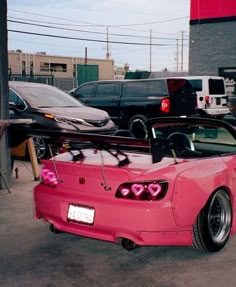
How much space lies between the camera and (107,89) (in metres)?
14.8

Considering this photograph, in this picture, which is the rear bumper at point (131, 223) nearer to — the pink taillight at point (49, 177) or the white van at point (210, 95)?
the pink taillight at point (49, 177)

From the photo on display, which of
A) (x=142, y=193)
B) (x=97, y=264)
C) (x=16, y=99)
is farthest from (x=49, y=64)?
(x=142, y=193)

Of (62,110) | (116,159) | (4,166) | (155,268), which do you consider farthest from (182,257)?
(62,110)

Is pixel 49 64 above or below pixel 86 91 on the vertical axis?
above

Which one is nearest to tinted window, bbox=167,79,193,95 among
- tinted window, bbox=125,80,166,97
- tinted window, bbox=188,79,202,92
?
tinted window, bbox=125,80,166,97

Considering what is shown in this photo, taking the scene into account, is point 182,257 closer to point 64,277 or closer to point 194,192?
point 194,192

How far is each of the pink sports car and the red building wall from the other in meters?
17.2

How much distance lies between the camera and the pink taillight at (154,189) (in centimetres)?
410

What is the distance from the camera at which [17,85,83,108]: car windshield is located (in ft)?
32.8

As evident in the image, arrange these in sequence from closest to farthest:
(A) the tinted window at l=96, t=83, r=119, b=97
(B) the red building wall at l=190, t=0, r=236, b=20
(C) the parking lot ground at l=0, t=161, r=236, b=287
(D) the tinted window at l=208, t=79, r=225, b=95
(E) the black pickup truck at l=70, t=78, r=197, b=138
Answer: (C) the parking lot ground at l=0, t=161, r=236, b=287, (E) the black pickup truck at l=70, t=78, r=197, b=138, (A) the tinted window at l=96, t=83, r=119, b=97, (D) the tinted window at l=208, t=79, r=225, b=95, (B) the red building wall at l=190, t=0, r=236, b=20

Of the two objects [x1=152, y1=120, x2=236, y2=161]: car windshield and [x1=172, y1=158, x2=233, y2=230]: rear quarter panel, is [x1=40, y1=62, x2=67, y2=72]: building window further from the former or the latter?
[x1=172, y1=158, x2=233, y2=230]: rear quarter panel

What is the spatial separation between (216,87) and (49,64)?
5558 cm

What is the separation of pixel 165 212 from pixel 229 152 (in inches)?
Answer: 58.2

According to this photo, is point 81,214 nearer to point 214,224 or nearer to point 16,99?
point 214,224
